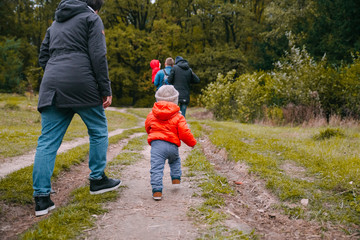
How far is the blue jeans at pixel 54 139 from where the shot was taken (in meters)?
3.09

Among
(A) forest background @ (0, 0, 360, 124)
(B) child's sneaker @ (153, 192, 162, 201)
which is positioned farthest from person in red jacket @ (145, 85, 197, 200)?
(A) forest background @ (0, 0, 360, 124)

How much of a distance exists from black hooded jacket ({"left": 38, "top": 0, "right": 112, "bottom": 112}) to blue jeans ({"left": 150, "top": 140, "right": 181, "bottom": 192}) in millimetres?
980

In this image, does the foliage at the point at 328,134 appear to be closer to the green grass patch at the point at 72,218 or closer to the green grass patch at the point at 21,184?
the green grass patch at the point at 72,218

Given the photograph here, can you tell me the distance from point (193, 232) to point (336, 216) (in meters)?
1.58

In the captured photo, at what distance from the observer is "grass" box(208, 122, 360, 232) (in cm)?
319

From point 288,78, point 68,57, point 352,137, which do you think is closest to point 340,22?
point 288,78

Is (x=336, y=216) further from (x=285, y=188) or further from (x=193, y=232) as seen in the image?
(x=193, y=232)

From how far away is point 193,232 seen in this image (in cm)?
266

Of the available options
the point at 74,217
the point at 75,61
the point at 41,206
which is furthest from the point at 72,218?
the point at 75,61

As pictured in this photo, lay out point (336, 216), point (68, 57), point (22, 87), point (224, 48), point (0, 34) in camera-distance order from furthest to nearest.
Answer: point (0, 34) < point (224, 48) < point (22, 87) < point (68, 57) < point (336, 216)

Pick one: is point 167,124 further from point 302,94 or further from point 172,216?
point 302,94

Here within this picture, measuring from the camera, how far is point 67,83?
3148mm

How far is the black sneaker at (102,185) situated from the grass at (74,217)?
0.25ft

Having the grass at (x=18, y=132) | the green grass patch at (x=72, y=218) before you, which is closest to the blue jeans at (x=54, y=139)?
the green grass patch at (x=72, y=218)
